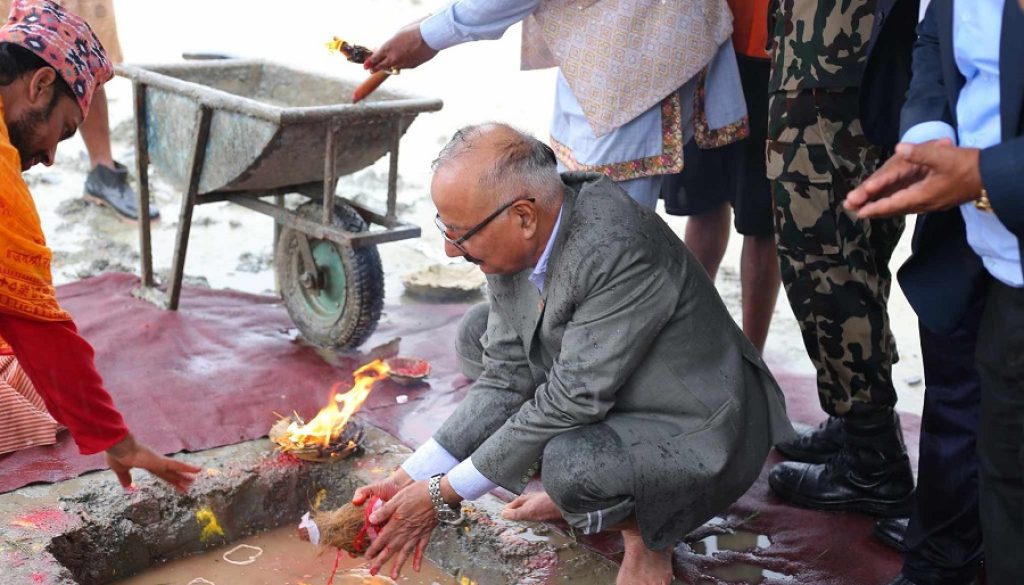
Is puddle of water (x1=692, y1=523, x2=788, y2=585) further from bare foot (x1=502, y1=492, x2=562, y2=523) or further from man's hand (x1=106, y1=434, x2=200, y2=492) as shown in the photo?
man's hand (x1=106, y1=434, x2=200, y2=492)

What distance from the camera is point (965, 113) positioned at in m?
2.14

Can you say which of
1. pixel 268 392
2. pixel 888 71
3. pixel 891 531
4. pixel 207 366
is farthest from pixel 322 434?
pixel 888 71

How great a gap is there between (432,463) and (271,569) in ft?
2.30

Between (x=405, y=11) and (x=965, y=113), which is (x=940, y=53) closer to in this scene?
(x=965, y=113)

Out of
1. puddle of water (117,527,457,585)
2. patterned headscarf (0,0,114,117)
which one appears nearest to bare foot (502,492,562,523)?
puddle of water (117,527,457,585)

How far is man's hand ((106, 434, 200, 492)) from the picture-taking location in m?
2.70

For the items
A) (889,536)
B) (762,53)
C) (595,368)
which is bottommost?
(889,536)

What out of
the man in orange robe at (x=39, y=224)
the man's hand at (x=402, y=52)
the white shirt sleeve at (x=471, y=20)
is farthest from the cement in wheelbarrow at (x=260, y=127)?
the man in orange robe at (x=39, y=224)

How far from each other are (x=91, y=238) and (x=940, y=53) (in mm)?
4925

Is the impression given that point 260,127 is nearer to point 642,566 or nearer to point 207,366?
point 207,366

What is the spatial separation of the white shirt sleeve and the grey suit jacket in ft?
2.73

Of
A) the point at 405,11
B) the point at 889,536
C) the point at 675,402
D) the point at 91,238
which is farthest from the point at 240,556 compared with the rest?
the point at 405,11

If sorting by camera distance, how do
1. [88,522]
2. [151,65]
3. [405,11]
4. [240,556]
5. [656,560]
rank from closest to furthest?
[656,560] → [88,522] → [240,556] → [151,65] → [405,11]

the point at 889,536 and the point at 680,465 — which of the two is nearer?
the point at 680,465
